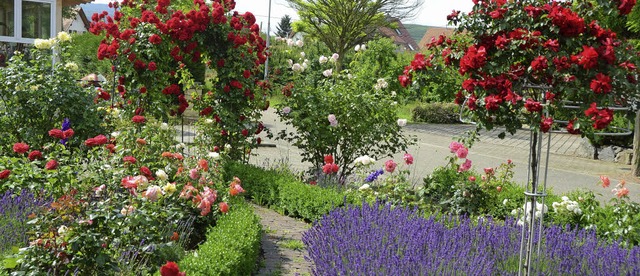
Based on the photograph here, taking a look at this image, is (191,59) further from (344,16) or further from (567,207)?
(344,16)

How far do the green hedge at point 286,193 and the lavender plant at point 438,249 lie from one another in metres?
1.35

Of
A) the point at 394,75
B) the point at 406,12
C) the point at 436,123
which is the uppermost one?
the point at 406,12

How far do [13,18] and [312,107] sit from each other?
5.58 metres

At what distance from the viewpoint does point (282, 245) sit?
589cm

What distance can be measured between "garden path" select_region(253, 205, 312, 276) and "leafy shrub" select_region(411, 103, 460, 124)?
52.2ft

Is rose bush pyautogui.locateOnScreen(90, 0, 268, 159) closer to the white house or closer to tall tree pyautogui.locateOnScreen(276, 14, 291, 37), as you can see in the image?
the white house

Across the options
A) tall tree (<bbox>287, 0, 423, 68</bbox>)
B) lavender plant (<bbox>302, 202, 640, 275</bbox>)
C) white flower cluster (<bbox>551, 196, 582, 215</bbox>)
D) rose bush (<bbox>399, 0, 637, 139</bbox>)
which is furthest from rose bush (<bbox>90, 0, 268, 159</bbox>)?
tall tree (<bbox>287, 0, 423, 68</bbox>)

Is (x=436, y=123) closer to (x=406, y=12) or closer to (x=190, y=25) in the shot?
(x=406, y=12)

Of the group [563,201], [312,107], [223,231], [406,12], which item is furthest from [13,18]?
[406,12]

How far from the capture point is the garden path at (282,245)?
521cm

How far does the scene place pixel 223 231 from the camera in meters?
5.07

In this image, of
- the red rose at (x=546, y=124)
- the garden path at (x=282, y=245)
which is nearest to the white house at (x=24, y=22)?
the garden path at (x=282, y=245)

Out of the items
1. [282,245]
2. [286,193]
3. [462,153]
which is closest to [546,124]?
[282,245]

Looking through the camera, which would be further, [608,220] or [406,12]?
[406,12]
